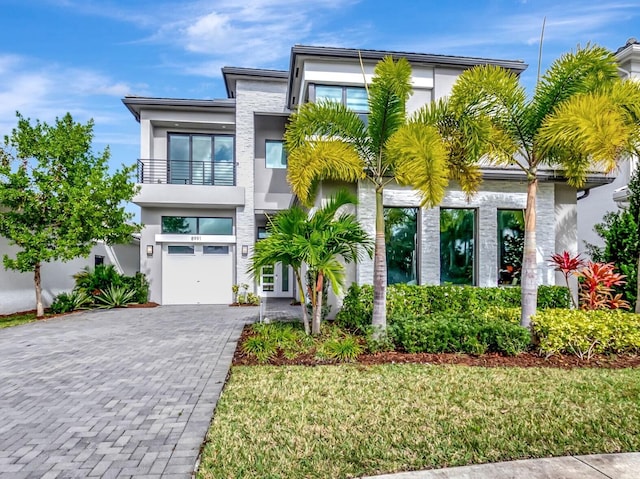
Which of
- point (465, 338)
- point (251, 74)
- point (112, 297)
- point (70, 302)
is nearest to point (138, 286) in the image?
point (112, 297)

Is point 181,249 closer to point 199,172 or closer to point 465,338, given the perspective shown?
point 199,172

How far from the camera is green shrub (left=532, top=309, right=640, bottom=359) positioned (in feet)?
24.8

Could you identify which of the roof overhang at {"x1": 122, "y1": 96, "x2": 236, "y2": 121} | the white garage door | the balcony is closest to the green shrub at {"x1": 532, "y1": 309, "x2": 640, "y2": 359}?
the balcony

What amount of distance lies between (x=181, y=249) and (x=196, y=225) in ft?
4.16

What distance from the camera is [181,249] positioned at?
17.8m

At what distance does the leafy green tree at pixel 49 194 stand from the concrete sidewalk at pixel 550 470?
13704 millimetres

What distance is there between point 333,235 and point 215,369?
3.59 meters

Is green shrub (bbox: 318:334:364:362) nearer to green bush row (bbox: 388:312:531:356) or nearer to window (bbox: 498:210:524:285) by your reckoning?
green bush row (bbox: 388:312:531:356)

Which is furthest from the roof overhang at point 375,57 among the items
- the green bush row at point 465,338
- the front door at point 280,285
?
the green bush row at point 465,338

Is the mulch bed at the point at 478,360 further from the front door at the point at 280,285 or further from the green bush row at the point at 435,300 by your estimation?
the front door at the point at 280,285

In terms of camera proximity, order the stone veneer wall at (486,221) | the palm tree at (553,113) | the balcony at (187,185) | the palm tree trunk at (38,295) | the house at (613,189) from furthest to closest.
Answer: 1. the balcony at (187,185)
2. the house at (613,189)
3. the palm tree trunk at (38,295)
4. the stone veneer wall at (486,221)
5. the palm tree at (553,113)

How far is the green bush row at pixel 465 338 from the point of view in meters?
7.69

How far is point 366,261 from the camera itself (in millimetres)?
10672

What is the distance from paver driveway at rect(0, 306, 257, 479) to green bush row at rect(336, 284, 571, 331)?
298 cm
